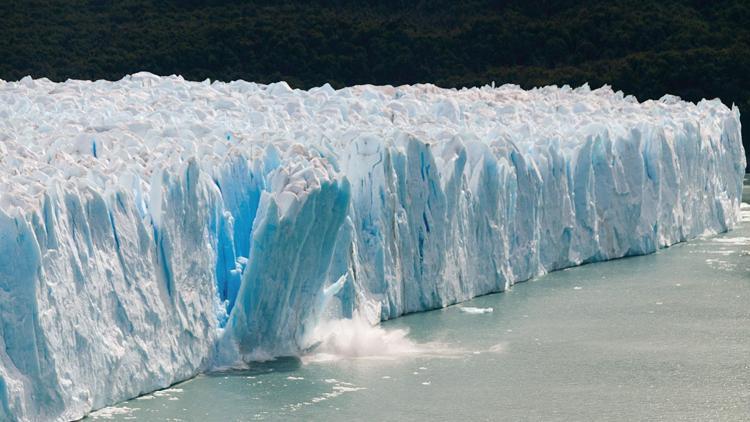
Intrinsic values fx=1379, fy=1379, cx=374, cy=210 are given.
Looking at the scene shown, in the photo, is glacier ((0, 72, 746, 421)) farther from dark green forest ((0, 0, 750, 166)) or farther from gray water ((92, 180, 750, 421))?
dark green forest ((0, 0, 750, 166))

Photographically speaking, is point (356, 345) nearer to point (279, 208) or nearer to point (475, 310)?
point (279, 208)

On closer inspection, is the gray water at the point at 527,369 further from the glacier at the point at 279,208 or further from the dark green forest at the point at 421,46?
the dark green forest at the point at 421,46

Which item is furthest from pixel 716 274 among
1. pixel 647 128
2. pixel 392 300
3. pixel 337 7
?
pixel 337 7

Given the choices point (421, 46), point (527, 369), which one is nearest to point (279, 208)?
point (527, 369)

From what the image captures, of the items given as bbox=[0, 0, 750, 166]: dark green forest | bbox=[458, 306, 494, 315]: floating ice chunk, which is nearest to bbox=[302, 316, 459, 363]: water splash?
bbox=[458, 306, 494, 315]: floating ice chunk

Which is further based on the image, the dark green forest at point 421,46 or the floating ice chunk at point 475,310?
the dark green forest at point 421,46

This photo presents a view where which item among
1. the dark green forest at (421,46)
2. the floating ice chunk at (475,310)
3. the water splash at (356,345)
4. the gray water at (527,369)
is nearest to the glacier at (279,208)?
the water splash at (356,345)

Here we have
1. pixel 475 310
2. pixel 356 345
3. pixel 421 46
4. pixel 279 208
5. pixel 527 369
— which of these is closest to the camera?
pixel 279 208
